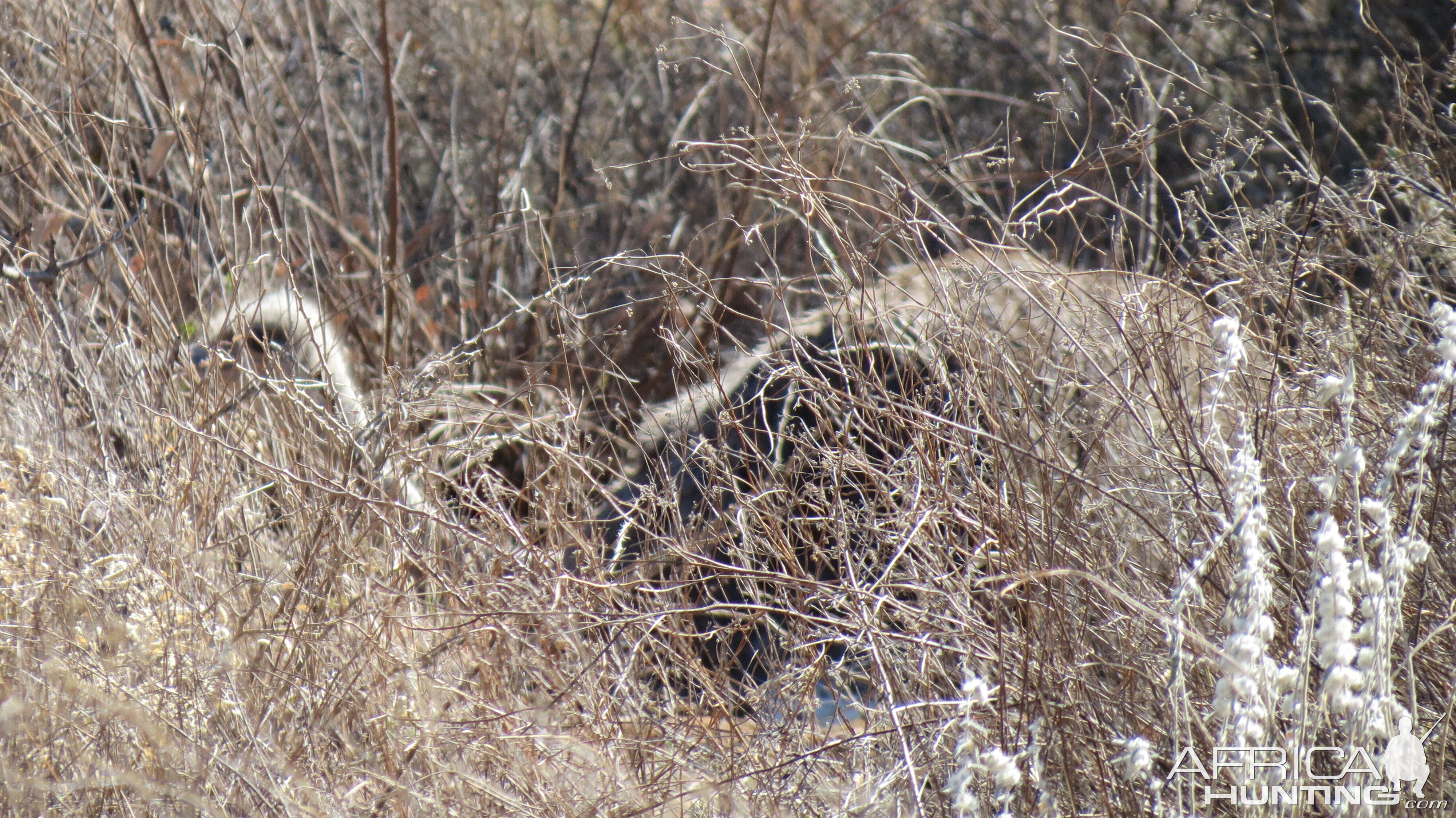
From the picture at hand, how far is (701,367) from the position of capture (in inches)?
93.7

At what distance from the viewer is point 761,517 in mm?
2449

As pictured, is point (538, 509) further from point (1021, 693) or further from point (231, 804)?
point (1021, 693)

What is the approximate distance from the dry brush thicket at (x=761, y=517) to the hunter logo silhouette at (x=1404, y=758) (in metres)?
0.04

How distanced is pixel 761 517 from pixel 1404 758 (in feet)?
4.31

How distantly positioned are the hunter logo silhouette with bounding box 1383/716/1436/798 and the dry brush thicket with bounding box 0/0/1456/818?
0.04 metres

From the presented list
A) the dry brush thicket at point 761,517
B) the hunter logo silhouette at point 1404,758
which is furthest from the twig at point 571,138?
the hunter logo silhouette at point 1404,758

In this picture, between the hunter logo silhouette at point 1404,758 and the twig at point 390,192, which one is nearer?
the hunter logo silhouette at point 1404,758

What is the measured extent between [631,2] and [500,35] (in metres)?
0.73

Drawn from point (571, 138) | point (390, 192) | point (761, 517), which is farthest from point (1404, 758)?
point (571, 138)

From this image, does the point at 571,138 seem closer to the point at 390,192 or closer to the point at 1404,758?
the point at 390,192

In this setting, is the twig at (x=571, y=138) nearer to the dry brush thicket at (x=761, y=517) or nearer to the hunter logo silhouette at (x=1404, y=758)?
the dry brush thicket at (x=761, y=517)

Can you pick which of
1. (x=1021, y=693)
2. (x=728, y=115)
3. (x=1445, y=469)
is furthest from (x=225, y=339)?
(x=1445, y=469)

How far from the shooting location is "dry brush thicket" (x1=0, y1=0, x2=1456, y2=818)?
1743mm

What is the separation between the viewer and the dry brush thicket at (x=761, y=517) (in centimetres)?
174
